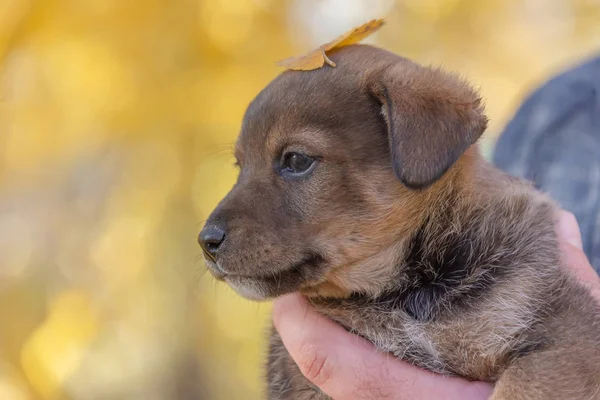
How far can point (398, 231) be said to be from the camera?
95.0 inches

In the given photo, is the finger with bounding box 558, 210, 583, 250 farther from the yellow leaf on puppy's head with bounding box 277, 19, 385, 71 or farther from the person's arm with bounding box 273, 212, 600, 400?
the yellow leaf on puppy's head with bounding box 277, 19, 385, 71

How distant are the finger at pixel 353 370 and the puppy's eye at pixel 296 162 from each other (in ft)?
1.92

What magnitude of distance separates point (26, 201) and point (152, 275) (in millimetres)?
1207

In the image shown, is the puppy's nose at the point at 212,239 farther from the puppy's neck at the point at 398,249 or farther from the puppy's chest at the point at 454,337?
the puppy's chest at the point at 454,337

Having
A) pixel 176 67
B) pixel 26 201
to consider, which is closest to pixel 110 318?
pixel 26 201

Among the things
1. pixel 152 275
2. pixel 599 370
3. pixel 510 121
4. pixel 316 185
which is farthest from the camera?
pixel 152 275

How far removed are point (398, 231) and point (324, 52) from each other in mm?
804

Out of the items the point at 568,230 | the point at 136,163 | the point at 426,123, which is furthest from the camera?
the point at 136,163

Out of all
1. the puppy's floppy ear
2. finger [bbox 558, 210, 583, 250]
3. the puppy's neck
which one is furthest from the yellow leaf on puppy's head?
finger [bbox 558, 210, 583, 250]

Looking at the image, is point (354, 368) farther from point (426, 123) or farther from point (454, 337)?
point (426, 123)

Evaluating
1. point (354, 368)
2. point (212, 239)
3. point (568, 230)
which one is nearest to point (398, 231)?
point (354, 368)

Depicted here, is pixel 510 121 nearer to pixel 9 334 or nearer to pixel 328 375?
pixel 328 375

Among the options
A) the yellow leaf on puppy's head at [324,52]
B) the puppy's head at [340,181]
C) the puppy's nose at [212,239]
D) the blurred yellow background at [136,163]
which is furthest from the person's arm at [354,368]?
the blurred yellow background at [136,163]

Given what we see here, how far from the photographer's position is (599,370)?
208 centimetres
